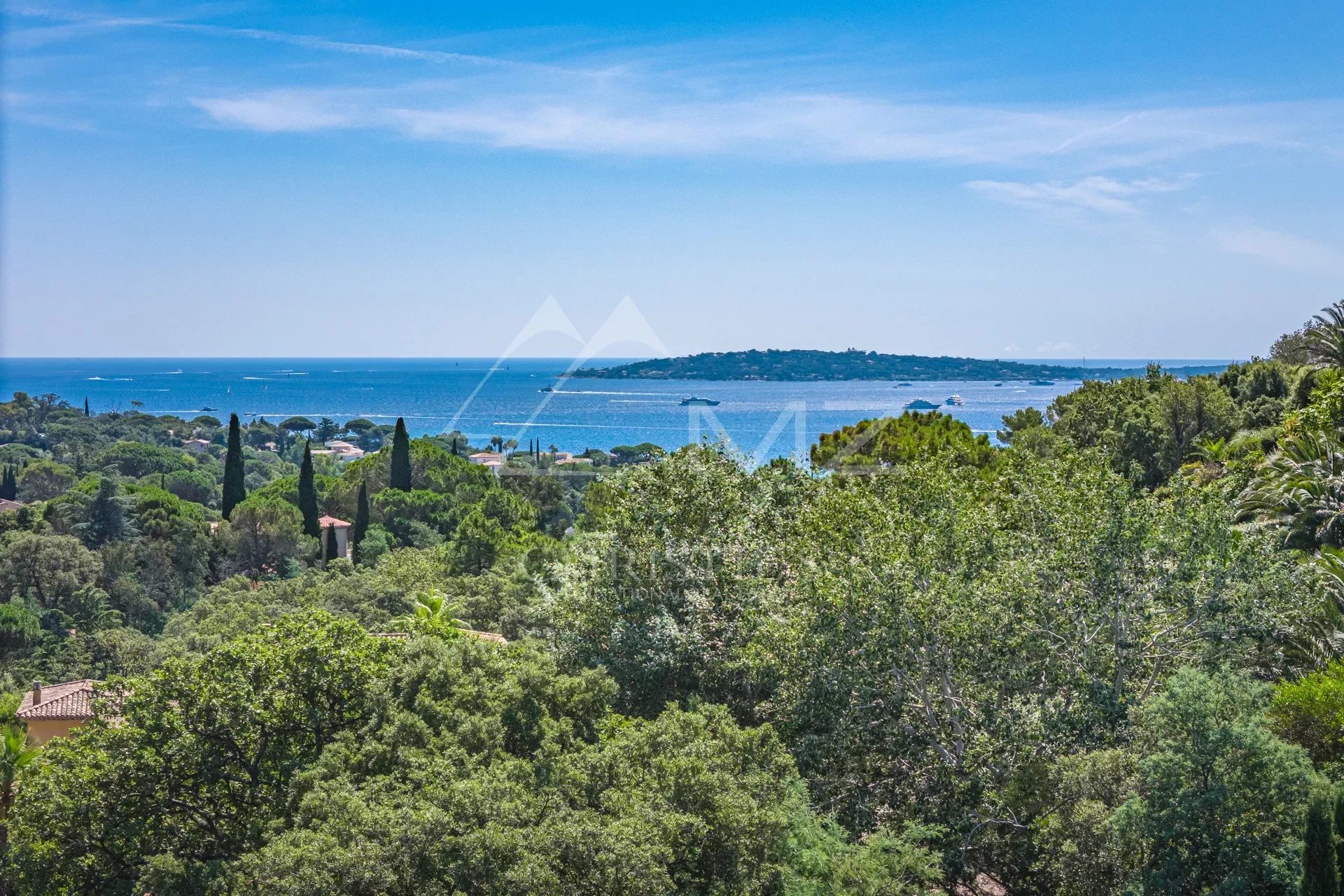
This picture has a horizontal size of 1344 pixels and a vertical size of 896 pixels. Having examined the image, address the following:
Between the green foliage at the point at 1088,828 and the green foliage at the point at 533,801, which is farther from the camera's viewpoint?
the green foliage at the point at 1088,828

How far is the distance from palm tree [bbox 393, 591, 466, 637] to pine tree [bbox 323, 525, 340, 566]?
28.5 m

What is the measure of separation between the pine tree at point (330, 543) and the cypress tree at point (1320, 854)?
4964 cm

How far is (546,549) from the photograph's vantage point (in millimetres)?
30031

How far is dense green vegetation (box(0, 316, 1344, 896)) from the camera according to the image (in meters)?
10.2

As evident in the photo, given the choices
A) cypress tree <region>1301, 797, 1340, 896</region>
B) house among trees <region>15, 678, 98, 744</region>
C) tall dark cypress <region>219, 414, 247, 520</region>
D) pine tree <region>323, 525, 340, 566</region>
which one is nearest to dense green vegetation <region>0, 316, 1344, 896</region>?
cypress tree <region>1301, 797, 1340, 896</region>

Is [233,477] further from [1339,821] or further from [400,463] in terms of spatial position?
[1339,821]

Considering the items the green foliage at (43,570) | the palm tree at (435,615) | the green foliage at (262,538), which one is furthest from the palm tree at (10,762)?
the green foliage at (262,538)

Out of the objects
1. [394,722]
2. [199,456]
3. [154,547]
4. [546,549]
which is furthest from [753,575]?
[199,456]

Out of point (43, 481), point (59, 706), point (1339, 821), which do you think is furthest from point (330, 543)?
point (1339, 821)

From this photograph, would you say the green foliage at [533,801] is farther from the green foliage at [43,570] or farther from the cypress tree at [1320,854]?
the green foliage at [43,570]

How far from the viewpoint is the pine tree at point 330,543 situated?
174ft

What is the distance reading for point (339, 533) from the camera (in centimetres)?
5425

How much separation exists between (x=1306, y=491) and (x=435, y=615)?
60.3 feet

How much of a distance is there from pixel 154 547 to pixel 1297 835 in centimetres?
4712
